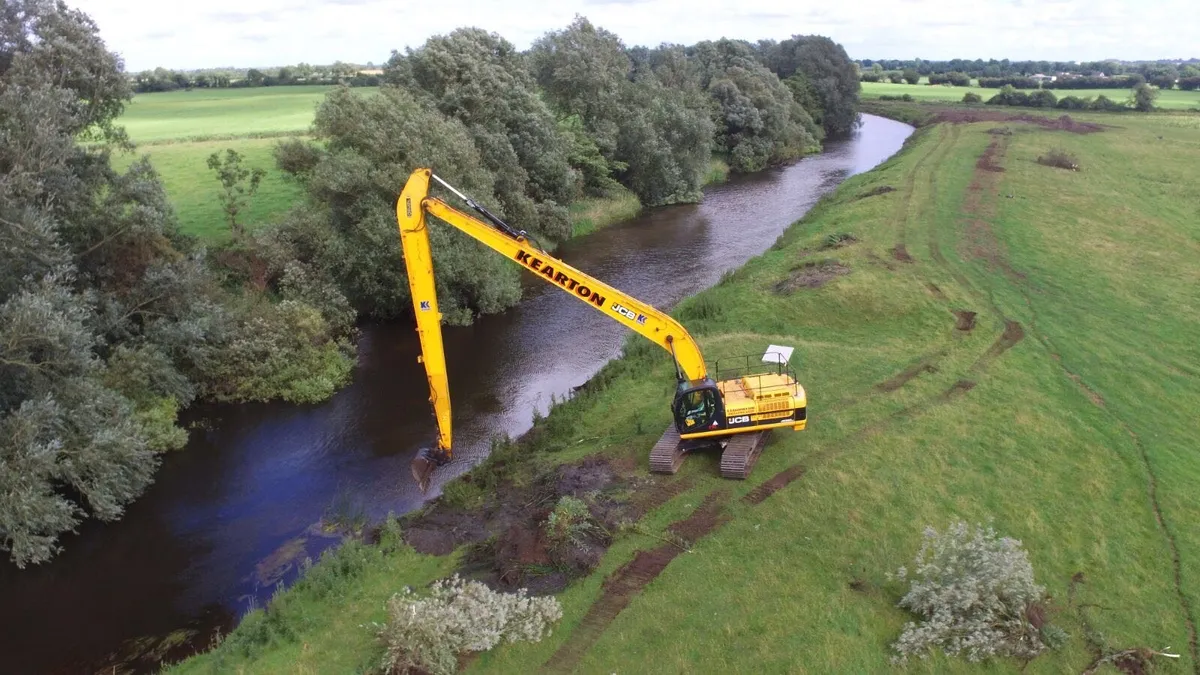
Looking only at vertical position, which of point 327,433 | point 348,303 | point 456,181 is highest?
point 456,181

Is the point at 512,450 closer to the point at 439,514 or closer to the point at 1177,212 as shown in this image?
the point at 439,514

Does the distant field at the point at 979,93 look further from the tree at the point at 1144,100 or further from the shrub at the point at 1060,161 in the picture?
the shrub at the point at 1060,161

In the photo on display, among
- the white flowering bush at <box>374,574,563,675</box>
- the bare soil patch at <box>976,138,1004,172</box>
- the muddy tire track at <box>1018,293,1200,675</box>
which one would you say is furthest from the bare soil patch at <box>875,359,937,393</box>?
the bare soil patch at <box>976,138,1004,172</box>

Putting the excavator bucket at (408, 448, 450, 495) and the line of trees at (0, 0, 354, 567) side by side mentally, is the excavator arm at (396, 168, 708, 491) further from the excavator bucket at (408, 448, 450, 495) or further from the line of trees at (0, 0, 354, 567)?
the line of trees at (0, 0, 354, 567)

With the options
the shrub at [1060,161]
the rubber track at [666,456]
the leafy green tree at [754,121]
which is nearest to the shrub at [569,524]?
the rubber track at [666,456]

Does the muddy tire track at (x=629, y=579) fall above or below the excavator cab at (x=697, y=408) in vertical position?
below

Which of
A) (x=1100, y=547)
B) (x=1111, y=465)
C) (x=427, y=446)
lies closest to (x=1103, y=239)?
(x=1111, y=465)

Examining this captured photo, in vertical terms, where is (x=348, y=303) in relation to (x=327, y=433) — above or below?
above
